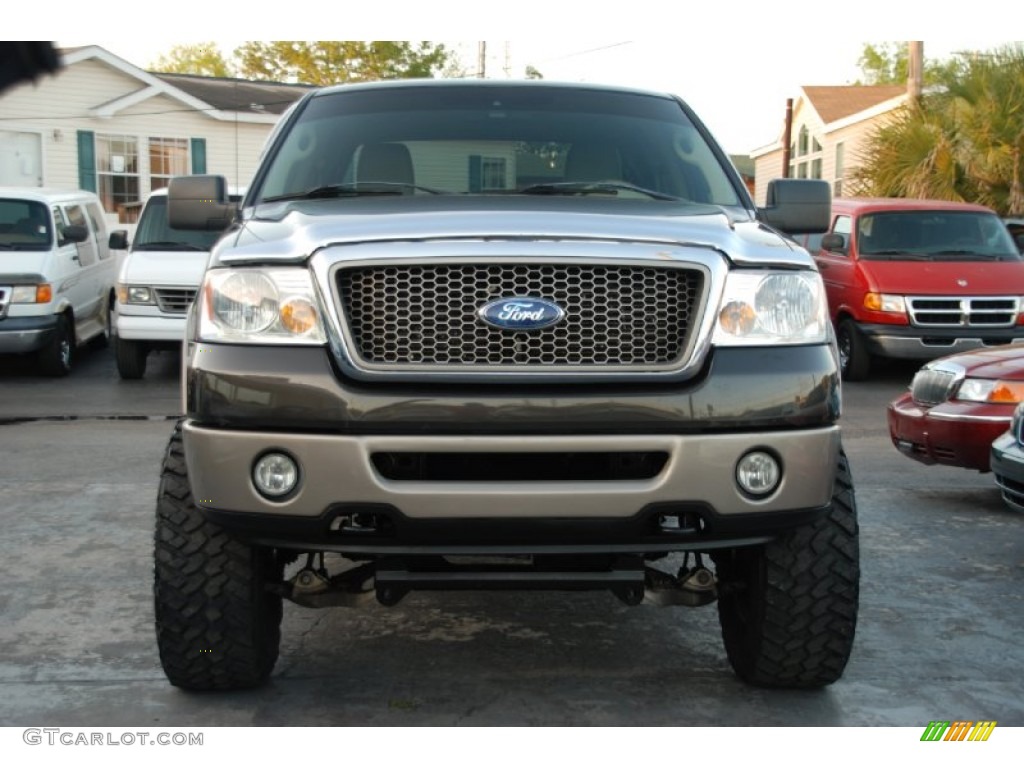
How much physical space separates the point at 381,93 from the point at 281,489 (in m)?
2.24

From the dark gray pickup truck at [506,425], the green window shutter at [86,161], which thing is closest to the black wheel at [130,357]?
the dark gray pickup truck at [506,425]

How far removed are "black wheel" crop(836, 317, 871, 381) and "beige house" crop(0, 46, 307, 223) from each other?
1488 centimetres

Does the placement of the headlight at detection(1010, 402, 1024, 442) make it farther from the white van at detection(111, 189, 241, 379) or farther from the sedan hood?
the white van at detection(111, 189, 241, 379)

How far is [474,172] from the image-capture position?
528cm

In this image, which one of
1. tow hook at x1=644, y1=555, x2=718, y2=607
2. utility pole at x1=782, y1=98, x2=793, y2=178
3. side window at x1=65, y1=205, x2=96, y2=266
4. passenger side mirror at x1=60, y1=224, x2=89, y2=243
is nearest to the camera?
tow hook at x1=644, y1=555, x2=718, y2=607

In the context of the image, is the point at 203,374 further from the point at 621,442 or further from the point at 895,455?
the point at 895,455

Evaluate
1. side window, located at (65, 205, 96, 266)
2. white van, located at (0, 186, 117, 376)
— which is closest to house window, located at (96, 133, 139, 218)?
white van, located at (0, 186, 117, 376)

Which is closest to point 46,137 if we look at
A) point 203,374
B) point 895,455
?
point 895,455

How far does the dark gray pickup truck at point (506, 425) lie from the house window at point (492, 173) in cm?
73

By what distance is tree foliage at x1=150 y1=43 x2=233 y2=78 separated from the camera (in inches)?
2672

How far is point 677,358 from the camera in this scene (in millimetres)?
3932

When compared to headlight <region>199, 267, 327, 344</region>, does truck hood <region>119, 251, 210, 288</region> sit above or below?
below

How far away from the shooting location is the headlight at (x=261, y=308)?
390cm
